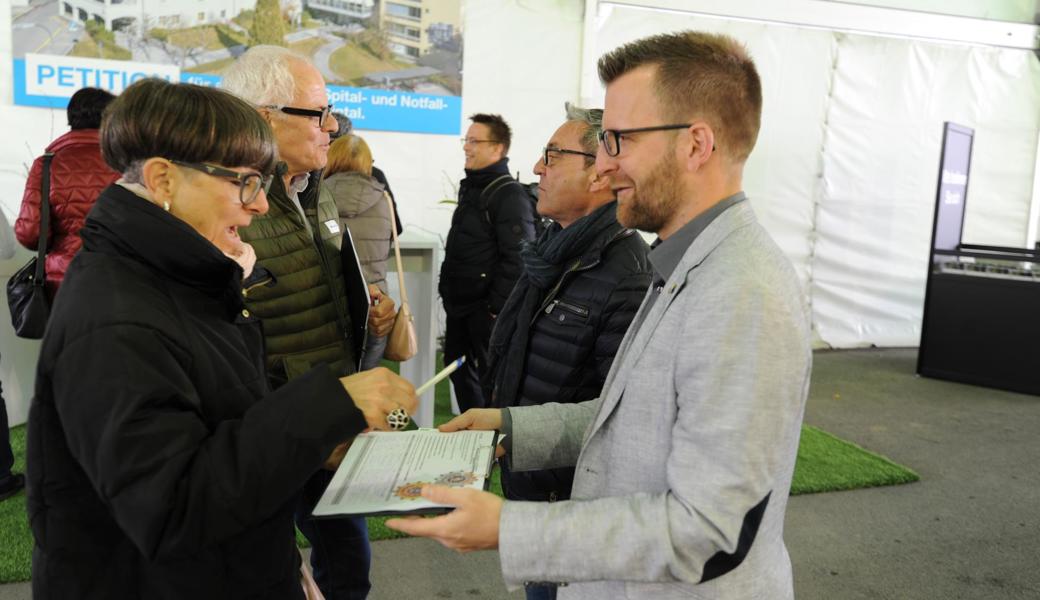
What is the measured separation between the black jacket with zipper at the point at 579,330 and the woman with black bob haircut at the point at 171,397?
77 centimetres

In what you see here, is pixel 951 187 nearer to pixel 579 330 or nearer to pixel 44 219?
pixel 579 330

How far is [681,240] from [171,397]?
2.53ft

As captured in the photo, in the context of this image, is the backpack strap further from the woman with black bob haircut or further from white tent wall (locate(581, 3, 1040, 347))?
white tent wall (locate(581, 3, 1040, 347))

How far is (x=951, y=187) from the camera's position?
6.68 metres

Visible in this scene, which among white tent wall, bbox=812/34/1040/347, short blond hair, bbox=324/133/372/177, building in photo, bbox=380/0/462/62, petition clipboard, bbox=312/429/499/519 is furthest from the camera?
white tent wall, bbox=812/34/1040/347

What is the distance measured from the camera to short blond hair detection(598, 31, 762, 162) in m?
1.19

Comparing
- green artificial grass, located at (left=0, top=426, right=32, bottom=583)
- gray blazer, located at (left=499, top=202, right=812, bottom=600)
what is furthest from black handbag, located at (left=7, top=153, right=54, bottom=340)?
gray blazer, located at (left=499, top=202, right=812, bottom=600)

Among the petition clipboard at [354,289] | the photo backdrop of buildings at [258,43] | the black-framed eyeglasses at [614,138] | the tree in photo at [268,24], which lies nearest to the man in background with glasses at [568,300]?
the petition clipboard at [354,289]

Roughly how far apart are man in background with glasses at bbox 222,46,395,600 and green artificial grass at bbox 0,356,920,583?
4.88ft

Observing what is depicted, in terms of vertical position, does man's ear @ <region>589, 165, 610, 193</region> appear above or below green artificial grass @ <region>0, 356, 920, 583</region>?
above

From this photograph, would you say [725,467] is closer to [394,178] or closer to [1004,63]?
[394,178]

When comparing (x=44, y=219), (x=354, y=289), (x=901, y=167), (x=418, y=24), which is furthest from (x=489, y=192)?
(x=901, y=167)

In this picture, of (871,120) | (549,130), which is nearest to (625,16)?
(549,130)

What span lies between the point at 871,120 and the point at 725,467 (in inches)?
298
